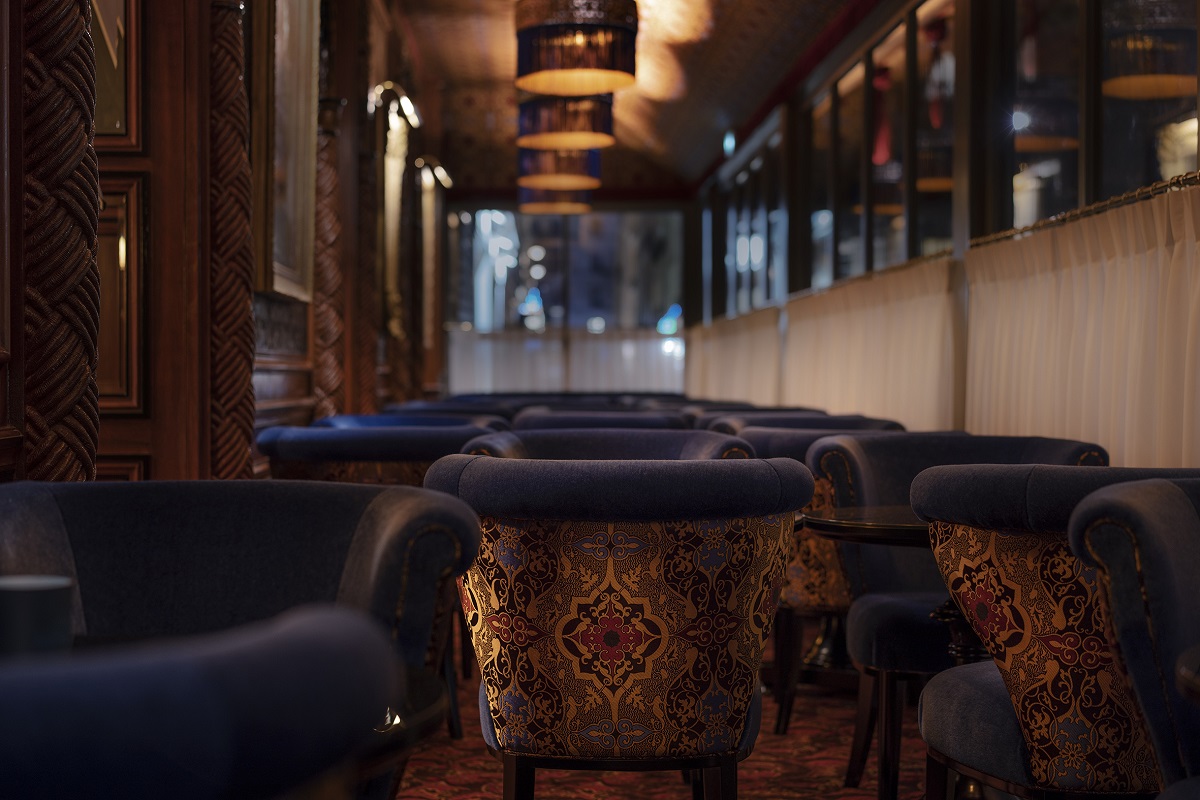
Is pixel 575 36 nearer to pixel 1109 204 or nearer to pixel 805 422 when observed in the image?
pixel 805 422

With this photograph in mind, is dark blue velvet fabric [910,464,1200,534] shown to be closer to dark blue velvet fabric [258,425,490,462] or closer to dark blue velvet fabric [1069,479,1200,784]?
dark blue velvet fabric [1069,479,1200,784]

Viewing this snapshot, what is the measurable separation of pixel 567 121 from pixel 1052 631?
231 inches

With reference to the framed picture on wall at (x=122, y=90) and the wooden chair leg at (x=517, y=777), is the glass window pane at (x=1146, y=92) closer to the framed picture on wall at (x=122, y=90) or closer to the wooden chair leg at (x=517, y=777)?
the wooden chair leg at (x=517, y=777)

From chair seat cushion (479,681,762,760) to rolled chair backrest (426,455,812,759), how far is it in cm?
2

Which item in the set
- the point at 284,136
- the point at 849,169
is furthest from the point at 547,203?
the point at 284,136

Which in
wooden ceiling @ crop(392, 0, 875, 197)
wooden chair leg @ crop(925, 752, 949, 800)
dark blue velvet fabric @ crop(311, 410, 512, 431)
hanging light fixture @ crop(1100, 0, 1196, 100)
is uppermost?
wooden ceiling @ crop(392, 0, 875, 197)

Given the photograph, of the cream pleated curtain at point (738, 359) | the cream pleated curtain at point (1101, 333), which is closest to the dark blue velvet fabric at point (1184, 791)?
the cream pleated curtain at point (1101, 333)

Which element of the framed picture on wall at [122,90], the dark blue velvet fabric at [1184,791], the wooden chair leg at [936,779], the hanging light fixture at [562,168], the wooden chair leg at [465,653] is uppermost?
the hanging light fixture at [562,168]

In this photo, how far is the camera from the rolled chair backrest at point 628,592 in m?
2.05

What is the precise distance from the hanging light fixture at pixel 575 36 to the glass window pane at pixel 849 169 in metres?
2.27

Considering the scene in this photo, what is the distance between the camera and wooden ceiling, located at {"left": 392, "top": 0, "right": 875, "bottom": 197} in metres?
8.34

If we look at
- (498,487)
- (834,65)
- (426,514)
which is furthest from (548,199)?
(426,514)

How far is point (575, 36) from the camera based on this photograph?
18.2 ft

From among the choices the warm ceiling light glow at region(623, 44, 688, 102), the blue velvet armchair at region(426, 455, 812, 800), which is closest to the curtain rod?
the blue velvet armchair at region(426, 455, 812, 800)
